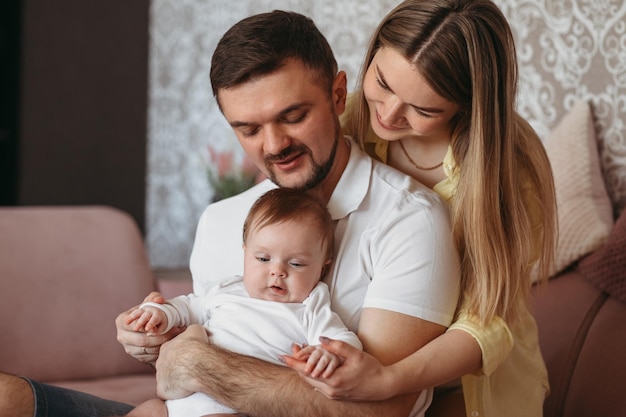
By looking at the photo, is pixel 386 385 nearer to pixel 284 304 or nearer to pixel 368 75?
pixel 284 304

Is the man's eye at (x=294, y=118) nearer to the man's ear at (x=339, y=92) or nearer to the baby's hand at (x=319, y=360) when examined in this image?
the man's ear at (x=339, y=92)

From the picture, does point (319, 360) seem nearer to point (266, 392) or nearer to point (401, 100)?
point (266, 392)

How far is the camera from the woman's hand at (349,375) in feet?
5.08

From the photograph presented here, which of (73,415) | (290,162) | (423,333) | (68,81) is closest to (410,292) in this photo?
(423,333)

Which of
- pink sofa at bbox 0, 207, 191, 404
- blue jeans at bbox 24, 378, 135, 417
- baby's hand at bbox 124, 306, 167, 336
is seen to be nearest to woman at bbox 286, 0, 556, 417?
baby's hand at bbox 124, 306, 167, 336

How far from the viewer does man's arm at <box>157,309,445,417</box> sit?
1620 millimetres

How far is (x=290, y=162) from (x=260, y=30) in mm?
262

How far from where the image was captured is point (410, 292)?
1.68m

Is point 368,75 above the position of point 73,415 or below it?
above

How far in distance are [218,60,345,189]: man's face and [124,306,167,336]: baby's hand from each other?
347 millimetres

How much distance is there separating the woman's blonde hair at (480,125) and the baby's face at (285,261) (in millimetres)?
295

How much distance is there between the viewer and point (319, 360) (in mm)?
1531

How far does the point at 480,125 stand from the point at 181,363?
72cm

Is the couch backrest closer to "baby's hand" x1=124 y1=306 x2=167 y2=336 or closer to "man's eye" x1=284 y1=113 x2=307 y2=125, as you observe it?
"baby's hand" x1=124 y1=306 x2=167 y2=336
